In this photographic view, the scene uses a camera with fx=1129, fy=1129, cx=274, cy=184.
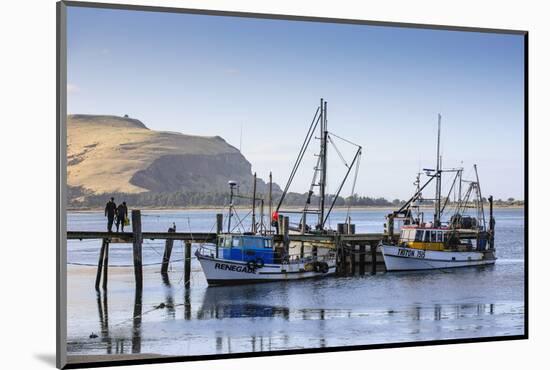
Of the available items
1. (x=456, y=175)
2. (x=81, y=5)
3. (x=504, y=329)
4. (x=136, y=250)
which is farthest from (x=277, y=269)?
(x=81, y=5)

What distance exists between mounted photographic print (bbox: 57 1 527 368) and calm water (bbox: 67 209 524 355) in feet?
0.15

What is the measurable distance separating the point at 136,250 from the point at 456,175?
449 cm

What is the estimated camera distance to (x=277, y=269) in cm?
1859

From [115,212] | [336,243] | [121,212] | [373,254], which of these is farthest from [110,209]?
[373,254]

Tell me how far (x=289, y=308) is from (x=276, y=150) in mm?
2874

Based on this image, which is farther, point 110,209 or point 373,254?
point 373,254

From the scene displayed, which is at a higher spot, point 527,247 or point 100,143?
point 100,143

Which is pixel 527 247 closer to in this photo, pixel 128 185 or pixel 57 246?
pixel 128 185

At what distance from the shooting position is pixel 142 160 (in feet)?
41.6

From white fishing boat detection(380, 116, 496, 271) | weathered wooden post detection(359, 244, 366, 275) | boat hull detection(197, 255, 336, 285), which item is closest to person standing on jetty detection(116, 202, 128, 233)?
boat hull detection(197, 255, 336, 285)

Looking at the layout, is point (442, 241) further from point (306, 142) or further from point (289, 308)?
point (306, 142)

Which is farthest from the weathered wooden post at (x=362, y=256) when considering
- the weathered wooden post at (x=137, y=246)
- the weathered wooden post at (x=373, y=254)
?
the weathered wooden post at (x=137, y=246)

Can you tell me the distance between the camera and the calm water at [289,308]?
12.3m

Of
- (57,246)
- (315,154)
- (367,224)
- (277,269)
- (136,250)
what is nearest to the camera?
(57,246)
